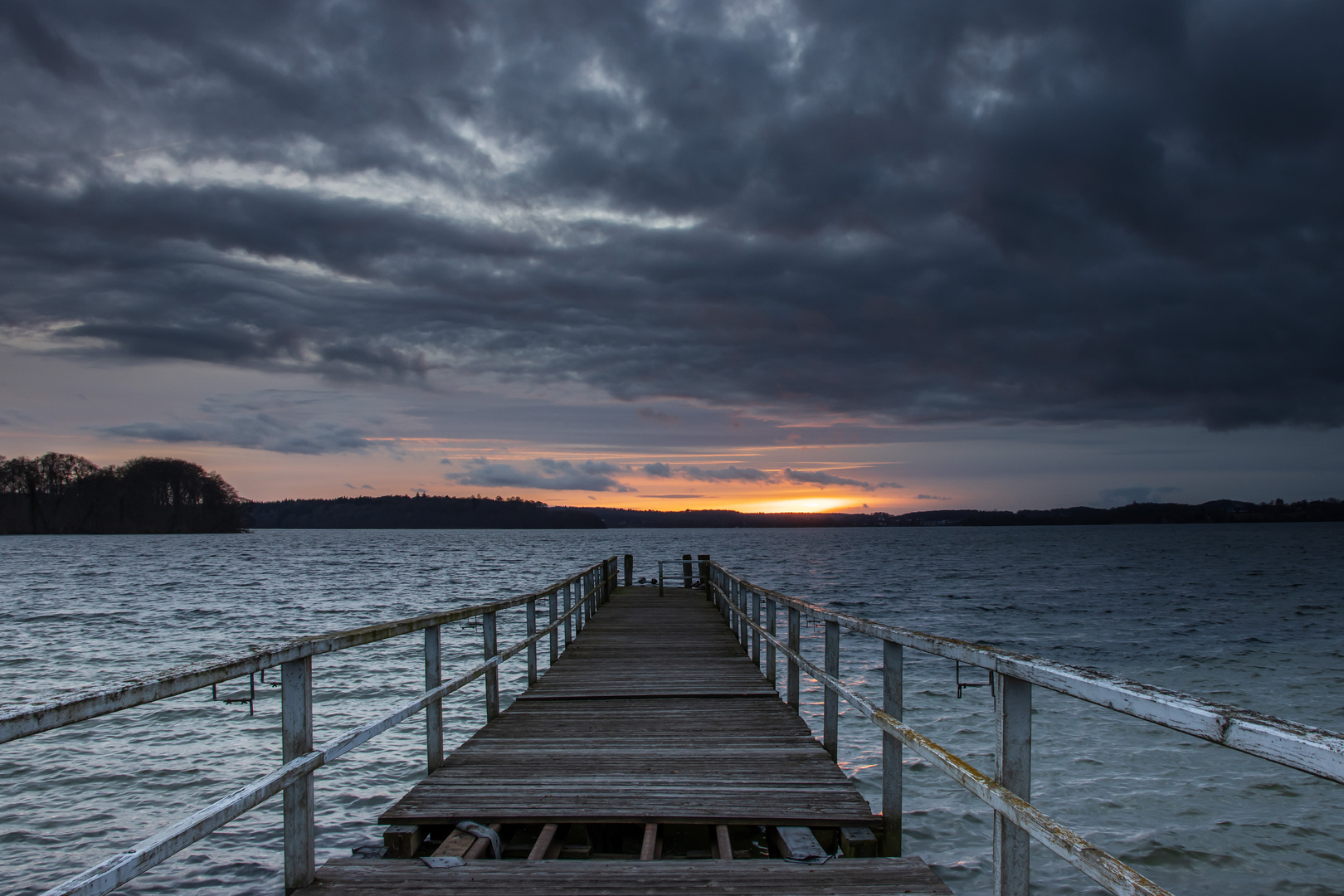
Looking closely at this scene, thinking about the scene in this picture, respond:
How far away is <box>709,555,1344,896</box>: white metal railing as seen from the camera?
1451 mm

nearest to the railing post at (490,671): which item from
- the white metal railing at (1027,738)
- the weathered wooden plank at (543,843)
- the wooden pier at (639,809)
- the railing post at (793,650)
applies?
the wooden pier at (639,809)

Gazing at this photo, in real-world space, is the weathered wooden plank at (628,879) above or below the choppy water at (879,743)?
above

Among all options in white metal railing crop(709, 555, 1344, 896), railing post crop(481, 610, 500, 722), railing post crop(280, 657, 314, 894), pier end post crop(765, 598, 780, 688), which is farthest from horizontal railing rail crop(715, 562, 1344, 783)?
pier end post crop(765, 598, 780, 688)

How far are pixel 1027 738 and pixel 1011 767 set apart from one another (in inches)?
4.4

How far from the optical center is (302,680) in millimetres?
3176

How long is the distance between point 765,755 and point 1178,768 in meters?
7.33

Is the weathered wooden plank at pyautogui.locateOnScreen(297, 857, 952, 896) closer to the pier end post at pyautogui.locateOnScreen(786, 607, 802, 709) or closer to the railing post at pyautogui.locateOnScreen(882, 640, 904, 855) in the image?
the railing post at pyautogui.locateOnScreen(882, 640, 904, 855)

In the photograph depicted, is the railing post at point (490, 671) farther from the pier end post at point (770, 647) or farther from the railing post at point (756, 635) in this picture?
the railing post at point (756, 635)

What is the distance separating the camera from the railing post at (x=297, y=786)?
3113 mm

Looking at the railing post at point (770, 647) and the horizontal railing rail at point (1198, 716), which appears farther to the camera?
the railing post at point (770, 647)

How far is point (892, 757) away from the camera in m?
3.93

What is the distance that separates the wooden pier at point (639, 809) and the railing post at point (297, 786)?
14cm

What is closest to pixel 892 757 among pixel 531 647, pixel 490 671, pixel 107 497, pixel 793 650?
pixel 793 650

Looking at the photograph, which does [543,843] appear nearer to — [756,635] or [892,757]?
[892,757]
